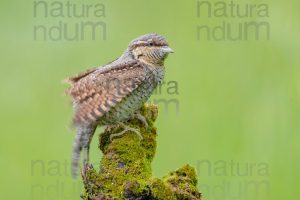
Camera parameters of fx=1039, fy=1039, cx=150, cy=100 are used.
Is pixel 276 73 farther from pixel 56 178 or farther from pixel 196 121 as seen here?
pixel 56 178

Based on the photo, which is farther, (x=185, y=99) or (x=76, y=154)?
(x=185, y=99)

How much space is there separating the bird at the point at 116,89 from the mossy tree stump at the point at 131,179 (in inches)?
8.1

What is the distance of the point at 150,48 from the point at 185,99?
12.1ft

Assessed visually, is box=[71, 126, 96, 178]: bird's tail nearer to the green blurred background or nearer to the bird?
the bird

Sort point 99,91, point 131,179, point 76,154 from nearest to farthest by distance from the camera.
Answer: point 131,179
point 76,154
point 99,91

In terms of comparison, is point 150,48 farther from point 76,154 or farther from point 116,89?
point 76,154

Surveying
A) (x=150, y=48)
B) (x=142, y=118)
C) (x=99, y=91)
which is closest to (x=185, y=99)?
(x=150, y=48)

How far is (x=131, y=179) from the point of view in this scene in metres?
5.64

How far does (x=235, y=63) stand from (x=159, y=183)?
5.61 m

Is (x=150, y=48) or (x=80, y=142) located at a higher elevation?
(x=150, y=48)

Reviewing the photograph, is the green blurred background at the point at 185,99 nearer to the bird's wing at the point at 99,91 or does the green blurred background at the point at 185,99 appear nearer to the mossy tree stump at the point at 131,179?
→ the bird's wing at the point at 99,91

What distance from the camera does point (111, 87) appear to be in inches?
261

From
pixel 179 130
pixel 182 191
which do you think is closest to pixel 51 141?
pixel 179 130

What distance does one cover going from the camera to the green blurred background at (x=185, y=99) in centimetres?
952
